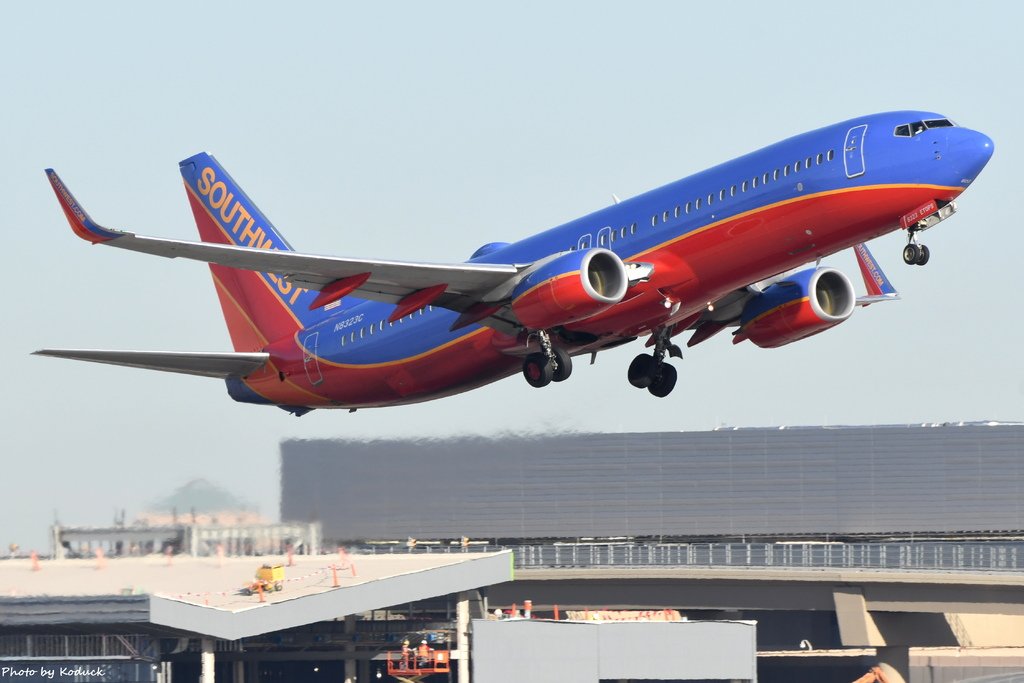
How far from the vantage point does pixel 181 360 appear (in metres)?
42.7

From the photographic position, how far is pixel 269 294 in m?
46.7

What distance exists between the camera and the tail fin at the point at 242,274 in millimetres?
46000

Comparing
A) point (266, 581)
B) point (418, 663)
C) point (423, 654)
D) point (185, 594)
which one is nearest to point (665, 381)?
point (266, 581)

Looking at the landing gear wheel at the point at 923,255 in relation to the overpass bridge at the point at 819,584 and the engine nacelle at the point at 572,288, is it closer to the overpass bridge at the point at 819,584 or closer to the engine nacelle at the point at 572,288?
the engine nacelle at the point at 572,288

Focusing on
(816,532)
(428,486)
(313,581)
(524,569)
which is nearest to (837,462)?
(816,532)

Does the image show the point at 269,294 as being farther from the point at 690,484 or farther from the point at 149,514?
the point at 690,484

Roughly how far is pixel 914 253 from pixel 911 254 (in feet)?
0.23

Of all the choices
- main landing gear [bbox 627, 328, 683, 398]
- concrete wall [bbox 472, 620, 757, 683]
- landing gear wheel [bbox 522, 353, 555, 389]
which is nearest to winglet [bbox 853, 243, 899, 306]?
main landing gear [bbox 627, 328, 683, 398]

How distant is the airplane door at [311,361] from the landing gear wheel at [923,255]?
17454mm

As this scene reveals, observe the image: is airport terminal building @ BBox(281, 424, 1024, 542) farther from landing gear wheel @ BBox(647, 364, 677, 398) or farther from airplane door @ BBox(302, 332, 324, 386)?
landing gear wheel @ BBox(647, 364, 677, 398)

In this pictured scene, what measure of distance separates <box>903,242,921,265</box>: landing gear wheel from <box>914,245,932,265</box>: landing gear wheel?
0.04 meters

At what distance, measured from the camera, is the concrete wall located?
187 ft

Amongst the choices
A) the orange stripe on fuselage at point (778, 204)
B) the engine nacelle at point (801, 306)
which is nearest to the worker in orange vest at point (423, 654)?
the engine nacelle at point (801, 306)

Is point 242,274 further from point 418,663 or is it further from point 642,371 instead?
point 418,663
